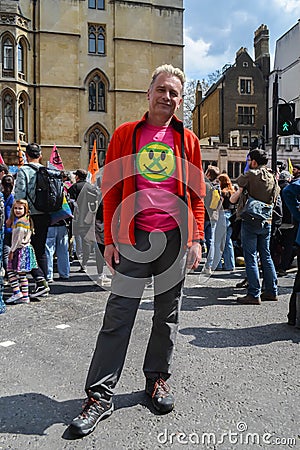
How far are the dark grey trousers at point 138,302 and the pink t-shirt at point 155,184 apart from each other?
0.09 meters

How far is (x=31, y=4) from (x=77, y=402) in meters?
33.4

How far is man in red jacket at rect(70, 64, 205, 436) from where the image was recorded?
303 cm

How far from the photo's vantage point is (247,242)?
6109 millimetres

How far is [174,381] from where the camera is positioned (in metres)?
3.65

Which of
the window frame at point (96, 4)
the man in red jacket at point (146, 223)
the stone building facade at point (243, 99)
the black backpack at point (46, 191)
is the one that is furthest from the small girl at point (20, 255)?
the stone building facade at point (243, 99)

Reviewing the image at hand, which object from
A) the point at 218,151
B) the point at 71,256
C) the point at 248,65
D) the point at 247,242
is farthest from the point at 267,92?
the point at 247,242

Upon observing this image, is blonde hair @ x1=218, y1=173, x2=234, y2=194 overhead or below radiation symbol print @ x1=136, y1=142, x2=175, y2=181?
overhead

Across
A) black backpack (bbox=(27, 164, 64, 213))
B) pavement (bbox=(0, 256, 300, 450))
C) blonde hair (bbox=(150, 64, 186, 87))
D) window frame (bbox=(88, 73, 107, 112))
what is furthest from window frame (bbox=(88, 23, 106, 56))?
blonde hair (bbox=(150, 64, 186, 87))

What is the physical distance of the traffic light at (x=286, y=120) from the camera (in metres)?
11.6

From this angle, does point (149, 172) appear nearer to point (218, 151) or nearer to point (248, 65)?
point (218, 151)

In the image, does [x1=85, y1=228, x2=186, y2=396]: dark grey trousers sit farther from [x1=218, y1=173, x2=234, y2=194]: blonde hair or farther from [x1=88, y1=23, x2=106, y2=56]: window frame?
[x1=88, y1=23, x2=106, y2=56]: window frame

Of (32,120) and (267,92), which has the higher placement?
(267,92)

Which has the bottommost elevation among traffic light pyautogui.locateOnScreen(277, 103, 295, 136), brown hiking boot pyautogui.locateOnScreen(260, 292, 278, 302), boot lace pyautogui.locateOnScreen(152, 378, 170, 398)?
boot lace pyautogui.locateOnScreen(152, 378, 170, 398)

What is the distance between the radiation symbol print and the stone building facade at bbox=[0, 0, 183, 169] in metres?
29.0
